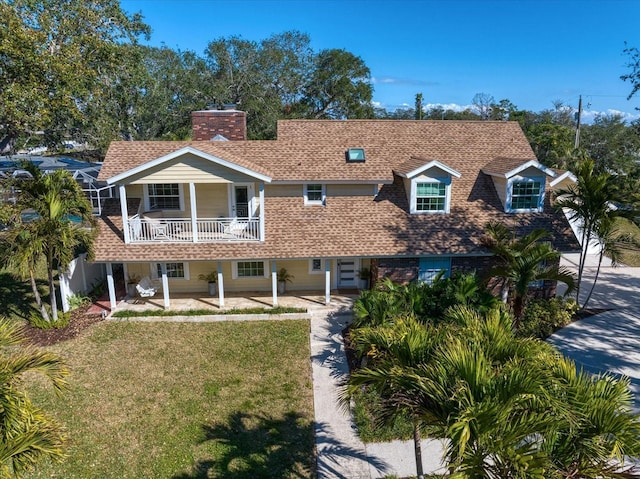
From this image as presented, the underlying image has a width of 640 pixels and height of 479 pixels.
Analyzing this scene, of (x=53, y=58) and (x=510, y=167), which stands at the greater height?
(x=53, y=58)

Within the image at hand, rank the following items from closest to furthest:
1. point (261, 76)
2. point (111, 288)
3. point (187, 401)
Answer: point (187, 401) < point (111, 288) < point (261, 76)

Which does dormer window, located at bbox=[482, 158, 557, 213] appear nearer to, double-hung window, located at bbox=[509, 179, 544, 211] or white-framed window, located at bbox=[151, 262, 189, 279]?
double-hung window, located at bbox=[509, 179, 544, 211]

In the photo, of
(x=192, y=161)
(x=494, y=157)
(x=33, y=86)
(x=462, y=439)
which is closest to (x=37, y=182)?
(x=192, y=161)

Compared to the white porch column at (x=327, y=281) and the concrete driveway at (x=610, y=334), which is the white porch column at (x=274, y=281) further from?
the concrete driveway at (x=610, y=334)

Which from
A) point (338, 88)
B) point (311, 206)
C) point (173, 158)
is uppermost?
point (338, 88)

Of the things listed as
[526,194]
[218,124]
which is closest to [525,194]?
[526,194]

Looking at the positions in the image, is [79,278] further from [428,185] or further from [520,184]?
[520,184]

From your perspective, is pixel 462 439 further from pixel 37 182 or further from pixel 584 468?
pixel 37 182
